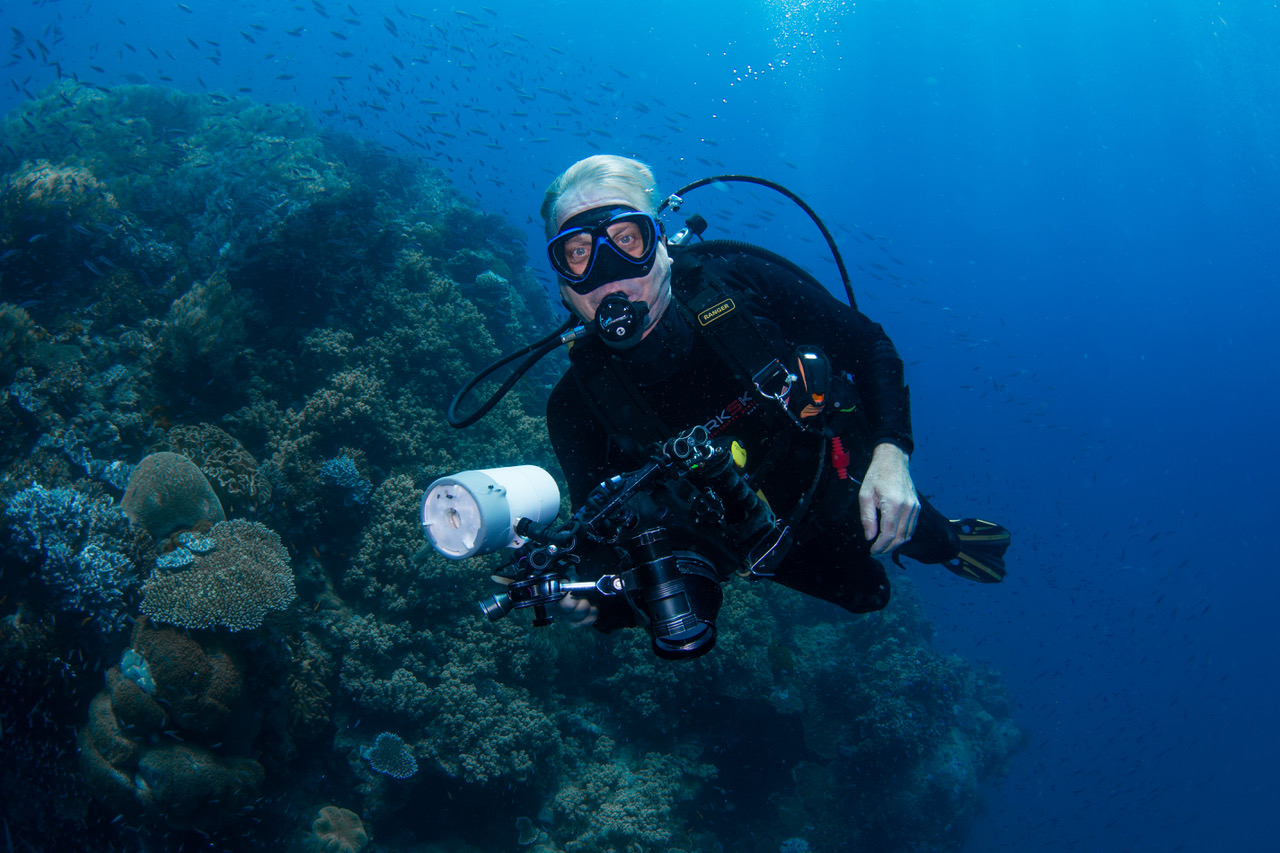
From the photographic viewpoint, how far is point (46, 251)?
8.27 metres

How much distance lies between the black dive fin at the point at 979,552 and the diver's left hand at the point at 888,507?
6.17 feet

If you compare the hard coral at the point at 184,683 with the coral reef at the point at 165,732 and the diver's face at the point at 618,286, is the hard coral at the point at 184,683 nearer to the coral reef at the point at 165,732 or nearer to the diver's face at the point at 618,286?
the coral reef at the point at 165,732

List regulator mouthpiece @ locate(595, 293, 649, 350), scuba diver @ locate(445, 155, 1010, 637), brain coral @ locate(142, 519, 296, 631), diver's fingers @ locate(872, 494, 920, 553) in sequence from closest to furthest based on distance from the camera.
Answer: scuba diver @ locate(445, 155, 1010, 637), diver's fingers @ locate(872, 494, 920, 553), regulator mouthpiece @ locate(595, 293, 649, 350), brain coral @ locate(142, 519, 296, 631)

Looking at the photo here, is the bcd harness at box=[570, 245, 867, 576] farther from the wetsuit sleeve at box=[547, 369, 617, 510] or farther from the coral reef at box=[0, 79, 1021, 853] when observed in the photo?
the coral reef at box=[0, 79, 1021, 853]

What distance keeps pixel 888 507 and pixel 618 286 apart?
144 centimetres

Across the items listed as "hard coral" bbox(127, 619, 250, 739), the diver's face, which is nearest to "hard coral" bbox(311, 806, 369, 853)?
"hard coral" bbox(127, 619, 250, 739)

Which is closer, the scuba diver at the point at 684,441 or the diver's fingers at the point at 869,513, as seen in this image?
the scuba diver at the point at 684,441

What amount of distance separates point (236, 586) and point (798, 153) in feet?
337

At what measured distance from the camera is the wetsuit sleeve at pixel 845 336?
2348mm

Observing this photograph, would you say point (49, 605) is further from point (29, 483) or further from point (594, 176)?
point (594, 176)

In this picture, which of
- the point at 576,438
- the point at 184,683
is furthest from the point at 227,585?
the point at 576,438

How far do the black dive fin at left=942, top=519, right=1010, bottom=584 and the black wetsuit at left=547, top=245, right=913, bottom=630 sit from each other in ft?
4.13

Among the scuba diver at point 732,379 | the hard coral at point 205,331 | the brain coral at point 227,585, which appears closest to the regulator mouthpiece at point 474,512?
the scuba diver at point 732,379

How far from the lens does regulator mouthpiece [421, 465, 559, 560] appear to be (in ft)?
6.16
